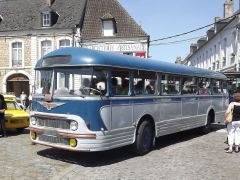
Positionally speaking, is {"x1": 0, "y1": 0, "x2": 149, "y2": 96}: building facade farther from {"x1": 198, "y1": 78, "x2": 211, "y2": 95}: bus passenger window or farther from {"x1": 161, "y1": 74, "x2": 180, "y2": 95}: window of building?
{"x1": 161, "y1": 74, "x2": 180, "y2": 95}: window of building

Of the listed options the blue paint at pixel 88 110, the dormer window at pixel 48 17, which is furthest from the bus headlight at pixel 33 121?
the dormer window at pixel 48 17

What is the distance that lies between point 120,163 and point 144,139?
1.35 m

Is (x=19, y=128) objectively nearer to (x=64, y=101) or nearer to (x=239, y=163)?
(x=64, y=101)

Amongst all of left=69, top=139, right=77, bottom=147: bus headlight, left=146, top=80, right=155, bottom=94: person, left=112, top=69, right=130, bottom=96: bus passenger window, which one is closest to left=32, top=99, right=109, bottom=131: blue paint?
left=69, top=139, right=77, bottom=147: bus headlight

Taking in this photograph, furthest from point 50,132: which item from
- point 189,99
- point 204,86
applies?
point 204,86

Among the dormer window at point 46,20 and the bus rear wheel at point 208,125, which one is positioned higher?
the dormer window at point 46,20

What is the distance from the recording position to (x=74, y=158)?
29.2 feet

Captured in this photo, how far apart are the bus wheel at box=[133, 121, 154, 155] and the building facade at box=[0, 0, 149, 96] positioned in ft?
72.7

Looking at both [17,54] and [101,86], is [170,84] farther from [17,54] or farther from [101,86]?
[17,54]

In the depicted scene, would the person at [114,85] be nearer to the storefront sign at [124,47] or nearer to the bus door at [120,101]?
the bus door at [120,101]

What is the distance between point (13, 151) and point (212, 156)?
541 cm

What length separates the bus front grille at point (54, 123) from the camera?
802 cm

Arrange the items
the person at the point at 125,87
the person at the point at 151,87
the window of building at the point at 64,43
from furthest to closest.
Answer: the window of building at the point at 64,43, the person at the point at 151,87, the person at the point at 125,87

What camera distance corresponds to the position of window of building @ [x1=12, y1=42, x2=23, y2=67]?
34.4 metres
